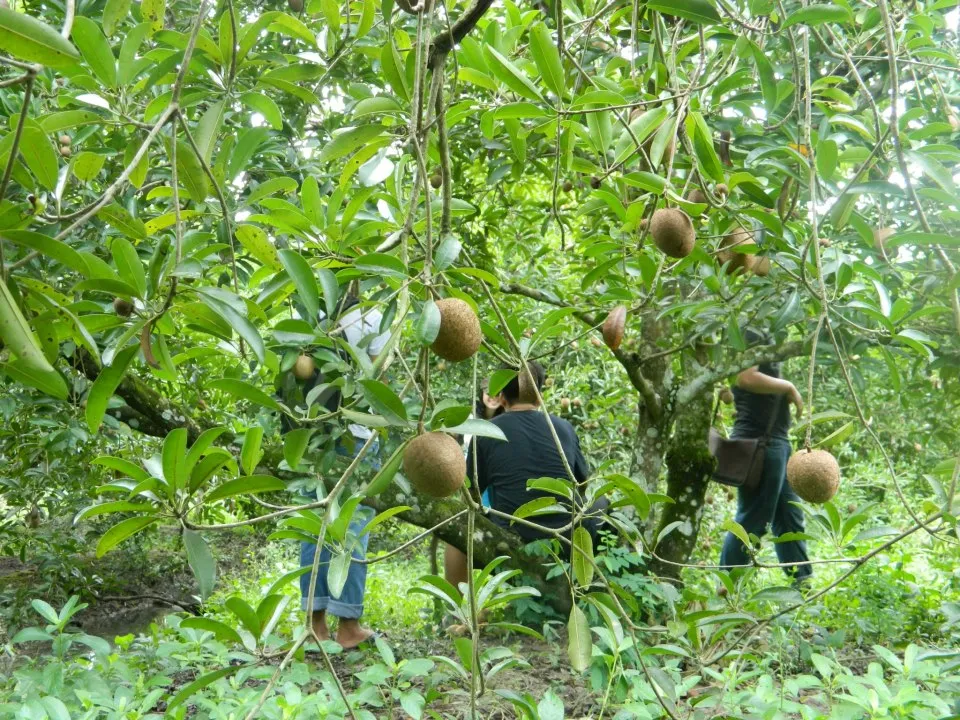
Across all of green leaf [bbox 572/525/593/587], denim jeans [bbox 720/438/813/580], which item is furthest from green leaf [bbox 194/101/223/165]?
denim jeans [bbox 720/438/813/580]

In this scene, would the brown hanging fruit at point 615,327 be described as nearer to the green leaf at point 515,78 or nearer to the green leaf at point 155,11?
the green leaf at point 515,78

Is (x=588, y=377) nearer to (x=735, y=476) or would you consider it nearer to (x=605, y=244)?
(x=735, y=476)

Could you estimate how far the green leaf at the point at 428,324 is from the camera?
0.89 meters

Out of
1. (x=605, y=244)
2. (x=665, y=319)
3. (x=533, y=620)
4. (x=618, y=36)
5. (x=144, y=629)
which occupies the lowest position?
(x=144, y=629)

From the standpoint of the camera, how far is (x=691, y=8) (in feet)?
4.21

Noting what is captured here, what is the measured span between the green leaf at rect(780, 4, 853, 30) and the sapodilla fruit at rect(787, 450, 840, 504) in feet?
2.37

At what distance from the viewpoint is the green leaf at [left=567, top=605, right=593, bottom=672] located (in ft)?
4.28

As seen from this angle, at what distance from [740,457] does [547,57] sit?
2.92 meters

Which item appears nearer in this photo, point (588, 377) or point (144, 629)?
point (144, 629)

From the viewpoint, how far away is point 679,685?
2033 millimetres

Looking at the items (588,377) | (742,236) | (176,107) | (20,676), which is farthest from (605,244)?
(588,377)

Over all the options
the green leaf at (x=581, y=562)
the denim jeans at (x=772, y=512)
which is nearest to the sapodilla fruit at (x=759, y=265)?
the green leaf at (x=581, y=562)

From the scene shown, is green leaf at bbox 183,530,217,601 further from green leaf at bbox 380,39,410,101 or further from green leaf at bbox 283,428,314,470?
green leaf at bbox 380,39,410,101

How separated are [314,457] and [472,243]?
1.15 meters
